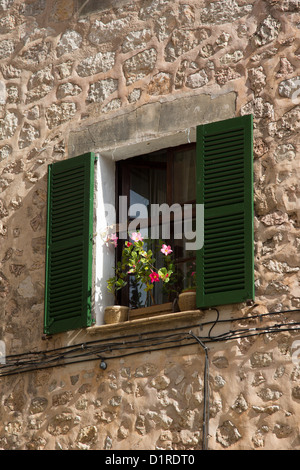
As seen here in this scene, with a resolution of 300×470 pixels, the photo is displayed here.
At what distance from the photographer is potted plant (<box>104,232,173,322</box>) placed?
8.20m

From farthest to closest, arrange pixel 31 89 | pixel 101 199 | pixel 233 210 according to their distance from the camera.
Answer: pixel 31 89, pixel 101 199, pixel 233 210

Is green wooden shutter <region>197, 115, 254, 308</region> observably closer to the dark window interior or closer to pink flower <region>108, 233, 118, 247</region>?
the dark window interior

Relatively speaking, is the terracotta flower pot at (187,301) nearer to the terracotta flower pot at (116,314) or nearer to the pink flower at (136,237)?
the terracotta flower pot at (116,314)

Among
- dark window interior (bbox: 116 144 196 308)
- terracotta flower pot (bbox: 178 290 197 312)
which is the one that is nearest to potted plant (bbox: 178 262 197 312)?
terracotta flower pot (bbox: 178 290 197 312)

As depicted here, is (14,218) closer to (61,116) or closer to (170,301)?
(61,116)

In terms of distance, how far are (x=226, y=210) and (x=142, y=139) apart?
1.07 metres

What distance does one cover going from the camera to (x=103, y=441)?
312 inches

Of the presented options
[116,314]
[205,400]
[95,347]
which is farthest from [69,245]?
[205,400]

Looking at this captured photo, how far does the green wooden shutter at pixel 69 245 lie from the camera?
8.38m

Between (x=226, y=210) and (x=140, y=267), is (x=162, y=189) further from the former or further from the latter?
(x=226, y=210)

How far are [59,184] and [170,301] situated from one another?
1396mm

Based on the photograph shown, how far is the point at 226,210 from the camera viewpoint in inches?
312

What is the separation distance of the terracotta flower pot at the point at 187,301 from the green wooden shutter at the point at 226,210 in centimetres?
10
